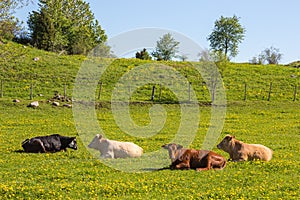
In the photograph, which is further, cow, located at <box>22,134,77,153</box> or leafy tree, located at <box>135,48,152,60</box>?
leafy tree, located at <box>135,48,152,60</box>

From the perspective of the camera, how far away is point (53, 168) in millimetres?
17938

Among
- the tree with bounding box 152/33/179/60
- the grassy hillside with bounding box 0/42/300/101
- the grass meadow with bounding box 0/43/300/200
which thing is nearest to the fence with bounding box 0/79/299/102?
the grassy hillside with bounding box 0/42/300/101

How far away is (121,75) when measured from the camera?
219 ft

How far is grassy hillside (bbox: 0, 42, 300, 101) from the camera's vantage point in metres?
55.7

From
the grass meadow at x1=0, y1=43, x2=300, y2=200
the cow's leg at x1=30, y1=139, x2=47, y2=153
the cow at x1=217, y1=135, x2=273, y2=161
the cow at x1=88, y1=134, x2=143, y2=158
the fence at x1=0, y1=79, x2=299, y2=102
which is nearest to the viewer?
the grass meadow at x1=0, y1=43, x2=300, y2=200

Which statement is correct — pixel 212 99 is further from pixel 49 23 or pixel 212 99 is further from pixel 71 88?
pixel 49 23

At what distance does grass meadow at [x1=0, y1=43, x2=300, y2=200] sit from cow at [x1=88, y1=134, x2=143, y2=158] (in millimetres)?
546

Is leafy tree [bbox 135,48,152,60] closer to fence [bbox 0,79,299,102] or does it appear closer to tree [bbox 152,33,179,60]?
fence [bbox 0,79,299,102]

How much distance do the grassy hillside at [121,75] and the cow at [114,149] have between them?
103 ft

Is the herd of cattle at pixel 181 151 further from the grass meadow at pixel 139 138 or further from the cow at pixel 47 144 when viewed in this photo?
the grass meadow at pixel 139 138

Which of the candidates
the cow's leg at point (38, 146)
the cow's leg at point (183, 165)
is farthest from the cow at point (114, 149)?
the cow's leg at point (183, 165)

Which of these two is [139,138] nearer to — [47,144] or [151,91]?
[47,144]

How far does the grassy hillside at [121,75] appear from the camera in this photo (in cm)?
5569

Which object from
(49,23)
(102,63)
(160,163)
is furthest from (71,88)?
(160,163)
